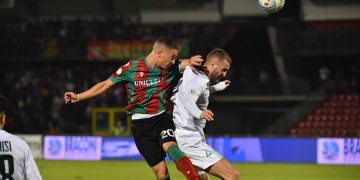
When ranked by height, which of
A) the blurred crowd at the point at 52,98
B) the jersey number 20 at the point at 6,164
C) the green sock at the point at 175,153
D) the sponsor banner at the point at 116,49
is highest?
the sponsor banner at the point at 116,49

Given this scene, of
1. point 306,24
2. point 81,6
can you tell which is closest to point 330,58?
point 306,24

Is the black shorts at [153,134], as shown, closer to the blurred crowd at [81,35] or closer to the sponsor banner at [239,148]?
the sponsor banner at [239,148]

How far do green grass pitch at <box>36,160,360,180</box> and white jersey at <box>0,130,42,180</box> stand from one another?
7784 mm

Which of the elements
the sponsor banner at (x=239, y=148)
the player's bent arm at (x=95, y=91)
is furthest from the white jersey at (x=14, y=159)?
the sponsor banner at (x=239, y=148)

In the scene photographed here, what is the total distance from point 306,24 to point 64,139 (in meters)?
Result: 13.6

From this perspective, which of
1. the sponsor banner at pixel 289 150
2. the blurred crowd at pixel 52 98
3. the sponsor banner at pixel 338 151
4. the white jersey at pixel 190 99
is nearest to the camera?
the white jersey at pixel 190 99

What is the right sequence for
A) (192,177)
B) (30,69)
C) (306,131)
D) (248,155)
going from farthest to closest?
(30,69)
(306,131)
(248,155)
(192,177)

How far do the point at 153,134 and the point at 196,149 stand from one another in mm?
638

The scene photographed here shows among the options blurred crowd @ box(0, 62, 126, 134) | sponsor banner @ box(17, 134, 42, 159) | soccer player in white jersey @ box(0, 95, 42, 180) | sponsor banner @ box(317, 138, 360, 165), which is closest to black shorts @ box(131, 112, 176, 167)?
soccer player in white jersey @ box(0, 95, 42, 180)

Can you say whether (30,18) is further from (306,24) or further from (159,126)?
(159,126)

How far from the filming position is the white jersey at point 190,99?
6723mm

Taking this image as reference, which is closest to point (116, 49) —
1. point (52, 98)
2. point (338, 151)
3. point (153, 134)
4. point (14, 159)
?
point (52, 98)

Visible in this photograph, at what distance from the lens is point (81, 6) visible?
32562 mm

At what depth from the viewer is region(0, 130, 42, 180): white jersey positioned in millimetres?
5176
